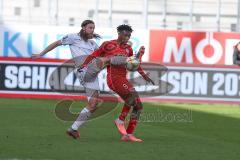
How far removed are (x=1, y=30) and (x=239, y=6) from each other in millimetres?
8679

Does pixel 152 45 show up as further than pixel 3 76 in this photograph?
Yes

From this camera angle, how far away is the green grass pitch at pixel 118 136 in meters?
11.0

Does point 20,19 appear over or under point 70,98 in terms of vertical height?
over

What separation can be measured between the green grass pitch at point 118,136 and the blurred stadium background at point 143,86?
2 centimetres

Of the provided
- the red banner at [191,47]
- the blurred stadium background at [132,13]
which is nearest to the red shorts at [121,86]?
the red banner at [191,47]

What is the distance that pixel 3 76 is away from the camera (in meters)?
23.1

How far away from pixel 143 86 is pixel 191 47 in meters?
6.00

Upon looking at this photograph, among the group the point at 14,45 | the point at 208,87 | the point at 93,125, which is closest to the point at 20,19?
the point at 14,45

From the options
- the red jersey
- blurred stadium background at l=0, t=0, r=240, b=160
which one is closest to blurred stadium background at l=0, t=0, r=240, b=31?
blurred stadium background at l=0, t=0, r=240, b=160

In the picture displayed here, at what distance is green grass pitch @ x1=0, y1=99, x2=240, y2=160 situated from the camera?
11039mm

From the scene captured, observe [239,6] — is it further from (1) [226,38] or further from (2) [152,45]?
(2) [152,45]

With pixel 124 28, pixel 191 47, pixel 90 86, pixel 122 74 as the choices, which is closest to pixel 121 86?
pixel 122 74

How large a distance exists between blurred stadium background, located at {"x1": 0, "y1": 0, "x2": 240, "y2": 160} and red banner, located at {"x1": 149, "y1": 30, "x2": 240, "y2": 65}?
4 centimetres

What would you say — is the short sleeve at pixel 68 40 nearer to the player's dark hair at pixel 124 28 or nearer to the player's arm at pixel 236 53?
the player's dark hair at pixel 124 28
